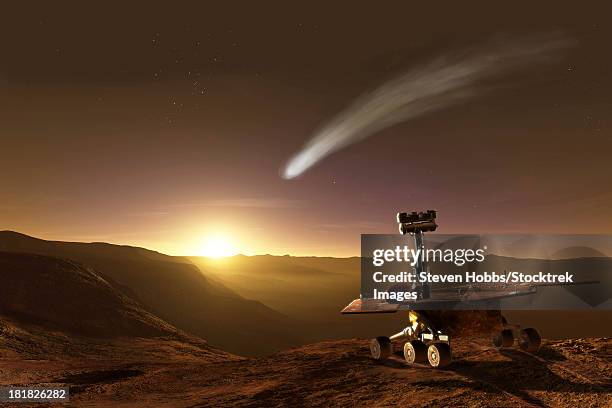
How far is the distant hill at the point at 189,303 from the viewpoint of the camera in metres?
67.6

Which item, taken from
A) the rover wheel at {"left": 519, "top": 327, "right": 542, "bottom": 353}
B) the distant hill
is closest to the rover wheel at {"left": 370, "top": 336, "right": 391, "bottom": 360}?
the rover wheel at {"left": 519, "top": 327, "right": 542, "bottom": 353}

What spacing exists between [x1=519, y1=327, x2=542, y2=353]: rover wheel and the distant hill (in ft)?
174

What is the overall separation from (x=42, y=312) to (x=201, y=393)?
28032mm

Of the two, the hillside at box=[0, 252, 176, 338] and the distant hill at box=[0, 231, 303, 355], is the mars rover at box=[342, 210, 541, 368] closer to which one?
the hillside at box=[0, 252, 176, 338]

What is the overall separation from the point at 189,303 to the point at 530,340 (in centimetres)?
6928

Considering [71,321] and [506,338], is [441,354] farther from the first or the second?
[71,321]

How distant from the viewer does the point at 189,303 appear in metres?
76.8

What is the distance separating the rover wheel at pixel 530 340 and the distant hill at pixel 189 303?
174ft

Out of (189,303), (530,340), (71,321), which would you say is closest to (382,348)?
(530,340)

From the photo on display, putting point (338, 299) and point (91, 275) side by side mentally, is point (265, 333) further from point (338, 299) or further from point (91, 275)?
point (338, 299)

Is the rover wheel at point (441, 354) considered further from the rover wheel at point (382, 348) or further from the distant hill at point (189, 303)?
the distant hill at point (189, 303)

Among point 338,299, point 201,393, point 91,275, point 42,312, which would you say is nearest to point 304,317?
point 338,299

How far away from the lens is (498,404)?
877 centimetres

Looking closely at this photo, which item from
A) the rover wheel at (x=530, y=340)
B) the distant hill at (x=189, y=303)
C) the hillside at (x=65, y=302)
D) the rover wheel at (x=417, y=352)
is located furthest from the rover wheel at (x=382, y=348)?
the distant hill at (x=189, y=303)
